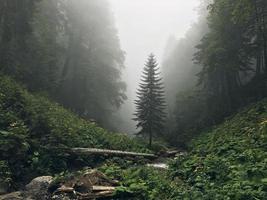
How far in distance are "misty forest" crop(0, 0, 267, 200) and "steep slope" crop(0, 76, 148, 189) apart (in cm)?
6

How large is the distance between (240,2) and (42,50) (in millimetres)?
19338

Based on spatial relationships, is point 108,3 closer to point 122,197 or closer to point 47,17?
point 47,17

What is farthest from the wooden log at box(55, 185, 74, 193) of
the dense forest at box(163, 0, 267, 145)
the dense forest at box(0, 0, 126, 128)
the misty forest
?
the dense forest at box(163, 0, 267, 145)

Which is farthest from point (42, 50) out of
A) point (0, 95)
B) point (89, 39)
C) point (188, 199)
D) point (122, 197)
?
point (188, 199)

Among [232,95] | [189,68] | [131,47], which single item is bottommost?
[232,95]

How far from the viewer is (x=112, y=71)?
153 feet

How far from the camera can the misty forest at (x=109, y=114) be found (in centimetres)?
1388

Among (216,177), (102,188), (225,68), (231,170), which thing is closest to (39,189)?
(102,188)

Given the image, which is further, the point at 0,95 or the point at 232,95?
the point at 232,95

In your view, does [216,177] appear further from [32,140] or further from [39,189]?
[32,140]

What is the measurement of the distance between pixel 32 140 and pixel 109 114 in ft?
93.1

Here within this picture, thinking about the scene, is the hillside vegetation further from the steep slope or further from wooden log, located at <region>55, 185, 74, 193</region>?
the steep slope

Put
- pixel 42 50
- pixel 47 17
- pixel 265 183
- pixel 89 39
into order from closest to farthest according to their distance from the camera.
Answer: pixel 265 183 → pixel 42 50 → pixel 47 17 → pixel 89 39

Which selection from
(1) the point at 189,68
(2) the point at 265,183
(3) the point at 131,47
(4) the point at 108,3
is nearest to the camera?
(2) the point at 265,183
